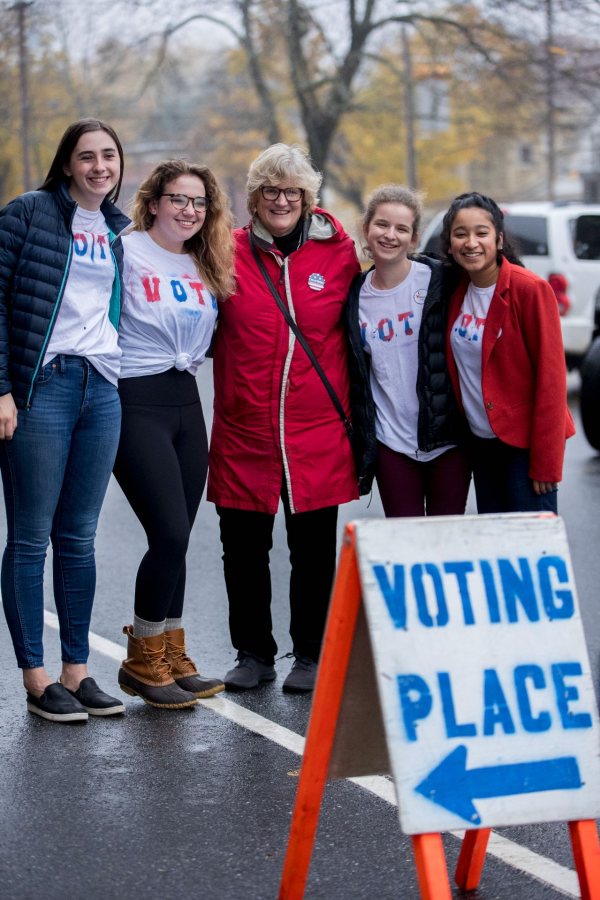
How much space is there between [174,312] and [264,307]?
0.33 metres

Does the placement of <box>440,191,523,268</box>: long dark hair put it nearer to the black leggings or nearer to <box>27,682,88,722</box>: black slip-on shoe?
the black leggings

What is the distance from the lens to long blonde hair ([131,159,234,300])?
15.8 feet

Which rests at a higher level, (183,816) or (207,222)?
(207,222)

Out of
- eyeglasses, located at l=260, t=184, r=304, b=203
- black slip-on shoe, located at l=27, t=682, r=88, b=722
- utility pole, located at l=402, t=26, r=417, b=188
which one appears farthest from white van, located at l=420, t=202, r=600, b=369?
utility pole, located at l=402, t=26, r=417, b=188

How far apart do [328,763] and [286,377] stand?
6.15 feet

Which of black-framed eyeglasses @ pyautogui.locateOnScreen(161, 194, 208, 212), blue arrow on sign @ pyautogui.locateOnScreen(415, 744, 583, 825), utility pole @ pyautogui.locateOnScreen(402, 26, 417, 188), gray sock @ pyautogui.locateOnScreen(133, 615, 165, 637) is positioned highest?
utility pole @ pyautogui.locateOnScreen(402, 26, 417, 188)

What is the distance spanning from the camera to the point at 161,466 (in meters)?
4.76

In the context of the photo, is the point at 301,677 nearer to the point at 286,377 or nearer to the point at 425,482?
the point at 425,482

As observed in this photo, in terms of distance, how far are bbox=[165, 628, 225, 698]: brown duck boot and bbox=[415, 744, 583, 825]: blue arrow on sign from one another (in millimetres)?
2054

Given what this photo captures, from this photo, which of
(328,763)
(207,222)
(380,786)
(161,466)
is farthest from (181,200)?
(328,763)

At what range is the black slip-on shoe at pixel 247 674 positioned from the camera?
16.7 feet

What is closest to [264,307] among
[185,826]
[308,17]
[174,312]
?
[174,312]

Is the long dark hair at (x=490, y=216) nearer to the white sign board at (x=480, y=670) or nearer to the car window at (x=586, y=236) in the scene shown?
the white sign board at (x=480, y=670)

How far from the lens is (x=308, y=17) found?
2734 centimetres
